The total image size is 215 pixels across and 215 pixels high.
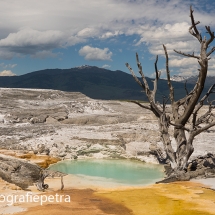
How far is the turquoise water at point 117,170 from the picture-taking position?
17.0 meters

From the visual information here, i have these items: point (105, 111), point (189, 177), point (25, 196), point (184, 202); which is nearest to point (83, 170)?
point (189, 177)

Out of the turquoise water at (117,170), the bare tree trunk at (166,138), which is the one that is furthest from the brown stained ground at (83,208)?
the turquoise water at (117,170)

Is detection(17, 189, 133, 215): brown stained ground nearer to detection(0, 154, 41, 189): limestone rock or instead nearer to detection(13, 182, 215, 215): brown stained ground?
detection(13, 182, 215, 215): brown stained ground

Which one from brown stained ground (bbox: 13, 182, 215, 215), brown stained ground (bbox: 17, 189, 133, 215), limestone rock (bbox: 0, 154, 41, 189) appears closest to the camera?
brown stained ground (bbox: 17, 189, 133, 215)

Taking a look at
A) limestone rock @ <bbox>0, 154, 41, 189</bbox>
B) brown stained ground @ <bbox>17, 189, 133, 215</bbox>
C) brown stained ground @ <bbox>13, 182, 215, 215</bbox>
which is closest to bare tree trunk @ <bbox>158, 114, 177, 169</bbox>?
brown stained ground @ <bbox>13, 182, 215, 215</bbox>

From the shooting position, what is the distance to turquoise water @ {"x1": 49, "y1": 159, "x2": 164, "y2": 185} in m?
17.0

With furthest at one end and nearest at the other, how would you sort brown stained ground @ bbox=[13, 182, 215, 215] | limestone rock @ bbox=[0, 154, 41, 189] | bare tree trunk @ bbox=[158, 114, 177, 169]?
bare tree trunk @ bbox=[158, 114, 177, 169] < limestone rock @ bbox=[0, 154, 41, 189] < brown stained ground @ bbox=[13, 182, 215, 215]

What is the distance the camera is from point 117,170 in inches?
755

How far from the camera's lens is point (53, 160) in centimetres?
2142

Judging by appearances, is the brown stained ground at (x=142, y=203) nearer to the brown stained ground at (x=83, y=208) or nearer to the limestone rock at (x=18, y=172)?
the brown stained ground at (x=83, y=208)

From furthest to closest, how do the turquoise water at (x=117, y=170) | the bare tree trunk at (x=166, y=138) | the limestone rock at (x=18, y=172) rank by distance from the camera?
the turquoise water at (x=117, y=170), the bare tree trunk at (x=166, y=138), the limestone rock at (x=18, y=172)

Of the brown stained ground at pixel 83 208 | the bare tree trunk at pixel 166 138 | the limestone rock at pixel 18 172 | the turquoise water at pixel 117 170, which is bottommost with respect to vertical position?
the turquoise water at pixel 117 170

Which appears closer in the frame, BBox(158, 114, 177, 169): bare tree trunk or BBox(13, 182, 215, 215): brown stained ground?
BBox(13, 182, 215, 215): brown stained ground

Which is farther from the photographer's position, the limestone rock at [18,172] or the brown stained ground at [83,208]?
the limestone rock at [18,172]
